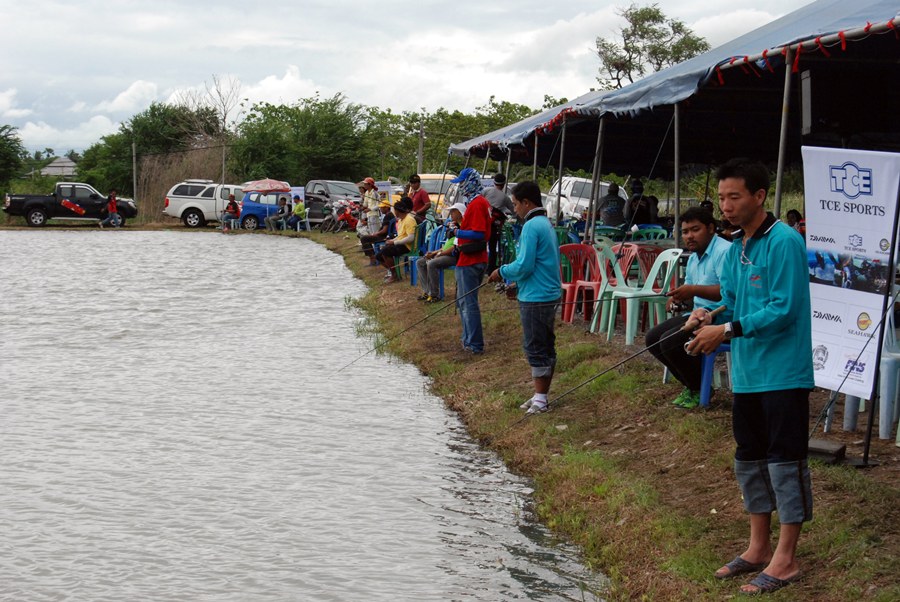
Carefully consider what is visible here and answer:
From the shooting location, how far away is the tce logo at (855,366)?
250 inches

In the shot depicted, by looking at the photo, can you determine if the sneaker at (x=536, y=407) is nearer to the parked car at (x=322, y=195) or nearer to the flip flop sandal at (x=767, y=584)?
the flip flop sandal at (x=767, y=584)

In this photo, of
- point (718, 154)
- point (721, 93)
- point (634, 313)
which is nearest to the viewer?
point (634, 313)

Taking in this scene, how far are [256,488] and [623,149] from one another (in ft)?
44.3

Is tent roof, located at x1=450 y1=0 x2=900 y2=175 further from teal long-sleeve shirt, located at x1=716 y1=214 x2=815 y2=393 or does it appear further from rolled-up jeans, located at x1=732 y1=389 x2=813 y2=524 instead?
rolled-up jeans, located at x1=732 y1=389 x2=813 y2=524

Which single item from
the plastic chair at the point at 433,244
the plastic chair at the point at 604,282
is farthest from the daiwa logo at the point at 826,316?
the plastic chair at the point at 433,244

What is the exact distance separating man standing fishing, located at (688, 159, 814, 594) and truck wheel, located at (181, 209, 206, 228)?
144ft

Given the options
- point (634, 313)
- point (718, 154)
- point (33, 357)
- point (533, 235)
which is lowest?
point (33, 357)

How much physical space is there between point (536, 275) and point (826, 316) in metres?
2.81

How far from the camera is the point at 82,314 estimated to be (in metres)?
17.8

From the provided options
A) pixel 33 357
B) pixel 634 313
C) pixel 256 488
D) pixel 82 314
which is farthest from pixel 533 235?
pixel 82 314

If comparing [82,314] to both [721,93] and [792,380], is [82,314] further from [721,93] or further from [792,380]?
[792,380]

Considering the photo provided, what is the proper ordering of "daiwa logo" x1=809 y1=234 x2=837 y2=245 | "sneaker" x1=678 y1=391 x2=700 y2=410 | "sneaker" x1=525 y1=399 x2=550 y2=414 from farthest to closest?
"sneaker" x1=525 y1=399 x2=550 y2=414, "sneaker" x1=678 y1=391 x2=700 y2=410, "daiwa logo" x1=809 y1=234 x2=837 y2=245

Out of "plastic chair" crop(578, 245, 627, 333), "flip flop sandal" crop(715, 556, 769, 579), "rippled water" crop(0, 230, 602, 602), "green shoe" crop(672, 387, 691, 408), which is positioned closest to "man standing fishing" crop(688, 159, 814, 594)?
"flip flop sandal" crop(715, 556, 769, 579)

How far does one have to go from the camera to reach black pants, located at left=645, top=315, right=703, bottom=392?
25.4 feet
